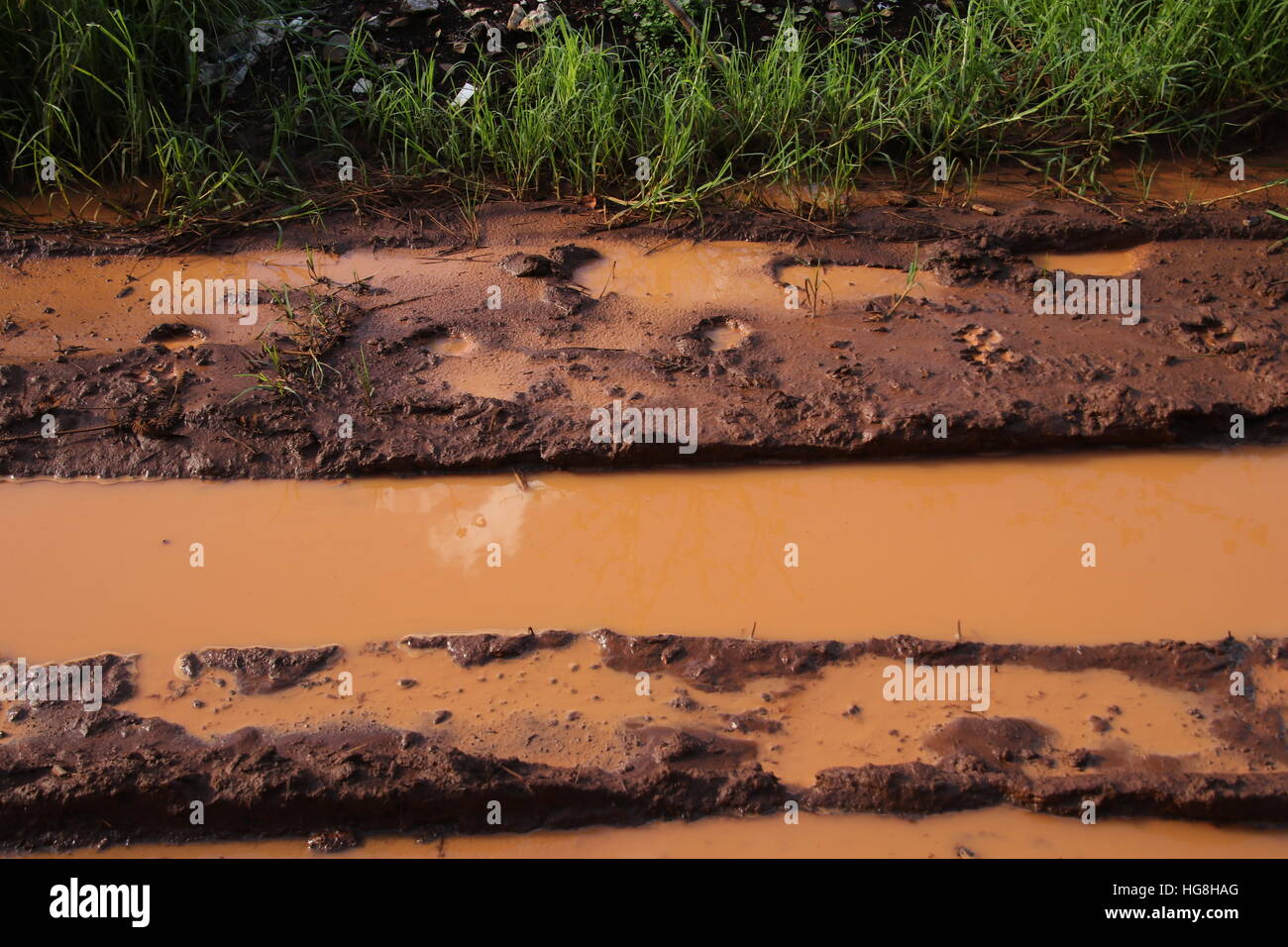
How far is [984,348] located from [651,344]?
1.06 meters

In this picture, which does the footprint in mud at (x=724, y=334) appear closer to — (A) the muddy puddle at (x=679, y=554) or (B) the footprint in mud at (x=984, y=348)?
(A) the muddy puddle at (x=679, y=554)

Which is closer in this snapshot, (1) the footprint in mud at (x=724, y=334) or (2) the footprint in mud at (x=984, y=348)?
(2) the footprint in mud at (x=984, y=348)

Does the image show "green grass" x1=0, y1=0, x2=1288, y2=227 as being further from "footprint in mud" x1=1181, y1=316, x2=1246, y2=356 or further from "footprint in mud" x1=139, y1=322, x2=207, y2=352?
"footprint in mud" x1=1181, y1=316, x2=1246, y2=356

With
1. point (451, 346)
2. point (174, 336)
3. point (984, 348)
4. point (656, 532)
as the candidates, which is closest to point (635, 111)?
point (451, 346)

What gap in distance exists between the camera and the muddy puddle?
2945 mm

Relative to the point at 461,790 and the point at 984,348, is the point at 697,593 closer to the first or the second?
the point at 461,790

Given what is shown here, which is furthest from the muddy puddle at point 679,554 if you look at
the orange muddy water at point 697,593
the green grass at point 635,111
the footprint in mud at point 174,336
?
the green grass at point 635,111

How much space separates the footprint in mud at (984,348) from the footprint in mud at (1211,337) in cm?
58

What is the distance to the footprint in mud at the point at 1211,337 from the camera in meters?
3.59

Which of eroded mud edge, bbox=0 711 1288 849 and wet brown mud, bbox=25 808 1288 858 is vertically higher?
eroded mud edge, bbox=0 711 1288 849

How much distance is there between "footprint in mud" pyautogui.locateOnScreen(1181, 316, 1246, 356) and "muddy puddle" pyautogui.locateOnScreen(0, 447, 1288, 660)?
38 cm

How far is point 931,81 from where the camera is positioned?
14.6 ft

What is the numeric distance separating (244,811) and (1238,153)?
4372 mm

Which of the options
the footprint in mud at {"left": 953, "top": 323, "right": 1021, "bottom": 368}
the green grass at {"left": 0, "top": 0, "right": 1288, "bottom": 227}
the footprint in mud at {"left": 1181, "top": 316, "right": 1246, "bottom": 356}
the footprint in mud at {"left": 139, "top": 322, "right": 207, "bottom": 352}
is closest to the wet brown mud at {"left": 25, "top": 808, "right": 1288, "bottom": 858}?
the footprint in mud at {"left": 953, "top": 323, "right": 1021, "bottom": 368}
